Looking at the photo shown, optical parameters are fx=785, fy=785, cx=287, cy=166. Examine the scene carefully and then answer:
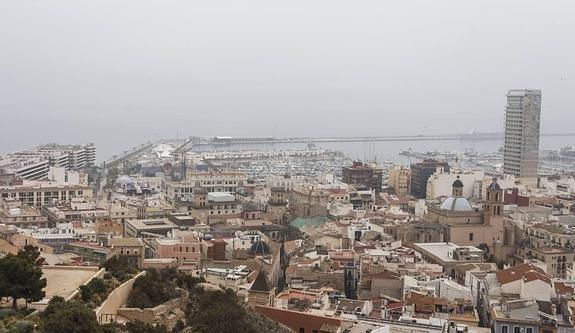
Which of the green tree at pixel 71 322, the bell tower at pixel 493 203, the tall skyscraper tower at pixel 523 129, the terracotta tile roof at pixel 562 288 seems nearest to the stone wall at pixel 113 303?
the green tree at pixel 71 322

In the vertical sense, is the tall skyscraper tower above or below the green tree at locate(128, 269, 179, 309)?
above

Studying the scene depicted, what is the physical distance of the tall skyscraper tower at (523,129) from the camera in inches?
1709

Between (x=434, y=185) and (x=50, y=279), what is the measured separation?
79.5ft

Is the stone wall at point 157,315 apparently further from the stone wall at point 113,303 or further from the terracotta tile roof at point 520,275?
the terracotta tile roof at point 520,275

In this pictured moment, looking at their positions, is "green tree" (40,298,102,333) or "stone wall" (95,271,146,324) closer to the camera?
"green tree" (40,298,102,333)

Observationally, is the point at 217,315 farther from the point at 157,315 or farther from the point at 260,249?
the point at 260,249

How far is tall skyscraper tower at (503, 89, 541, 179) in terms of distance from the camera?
43.4 meters

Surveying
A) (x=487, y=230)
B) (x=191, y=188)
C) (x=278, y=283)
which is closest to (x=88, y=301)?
(x=278, y=283)

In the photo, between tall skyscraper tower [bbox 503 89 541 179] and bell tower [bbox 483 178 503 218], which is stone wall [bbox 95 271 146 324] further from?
tall skyscraper tower [bbox 503 89 541 179]

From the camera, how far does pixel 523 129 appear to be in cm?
4381

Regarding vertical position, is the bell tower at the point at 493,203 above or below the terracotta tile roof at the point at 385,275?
above

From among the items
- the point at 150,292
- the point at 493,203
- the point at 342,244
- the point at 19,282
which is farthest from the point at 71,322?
the point at 493,203

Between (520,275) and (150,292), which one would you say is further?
(520,275)

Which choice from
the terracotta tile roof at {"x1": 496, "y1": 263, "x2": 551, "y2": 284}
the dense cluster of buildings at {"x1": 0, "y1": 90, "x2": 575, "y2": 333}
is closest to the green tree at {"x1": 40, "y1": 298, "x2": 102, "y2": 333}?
the dense cluster of buildings at {"x1": 0, "y1": 90, "x2": 575, "y2": 333}
